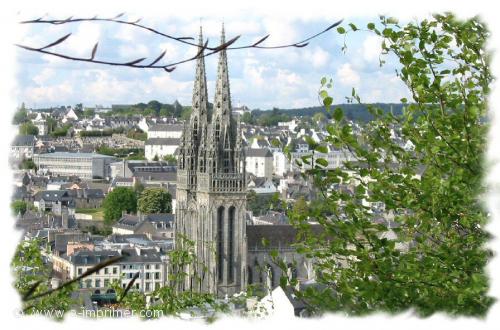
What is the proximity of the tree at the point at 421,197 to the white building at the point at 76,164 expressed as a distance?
91.9m

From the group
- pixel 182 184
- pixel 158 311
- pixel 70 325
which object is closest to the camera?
pixel 70 325

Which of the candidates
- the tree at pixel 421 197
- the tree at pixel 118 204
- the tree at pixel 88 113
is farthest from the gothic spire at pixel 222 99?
the tree at pixel 88 113

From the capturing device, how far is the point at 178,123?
424 ft

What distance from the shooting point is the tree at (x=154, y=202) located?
7075cm

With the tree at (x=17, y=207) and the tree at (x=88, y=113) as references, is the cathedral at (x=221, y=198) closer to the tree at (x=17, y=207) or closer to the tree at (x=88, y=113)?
the tree at (x=17, y=207)

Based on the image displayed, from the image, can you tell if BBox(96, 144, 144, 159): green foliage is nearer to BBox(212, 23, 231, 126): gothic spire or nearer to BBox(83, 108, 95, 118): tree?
BBox(83, 108, 95, 118): tree

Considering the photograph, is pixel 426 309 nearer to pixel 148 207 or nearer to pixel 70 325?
pixel 70 325

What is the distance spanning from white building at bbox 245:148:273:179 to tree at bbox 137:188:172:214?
26731 mm

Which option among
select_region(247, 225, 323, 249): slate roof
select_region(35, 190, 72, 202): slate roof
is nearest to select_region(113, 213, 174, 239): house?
select_region(35, 190, 72, 202): slate roof

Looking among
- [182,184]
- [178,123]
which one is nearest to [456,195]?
[182,184]

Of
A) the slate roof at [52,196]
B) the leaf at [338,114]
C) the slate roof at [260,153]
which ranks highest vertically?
the leaf at [338,114]

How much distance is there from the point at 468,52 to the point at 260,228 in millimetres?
35378

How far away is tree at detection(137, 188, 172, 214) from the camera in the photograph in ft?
232

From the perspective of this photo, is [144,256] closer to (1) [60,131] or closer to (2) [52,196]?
(2) [52,196]
